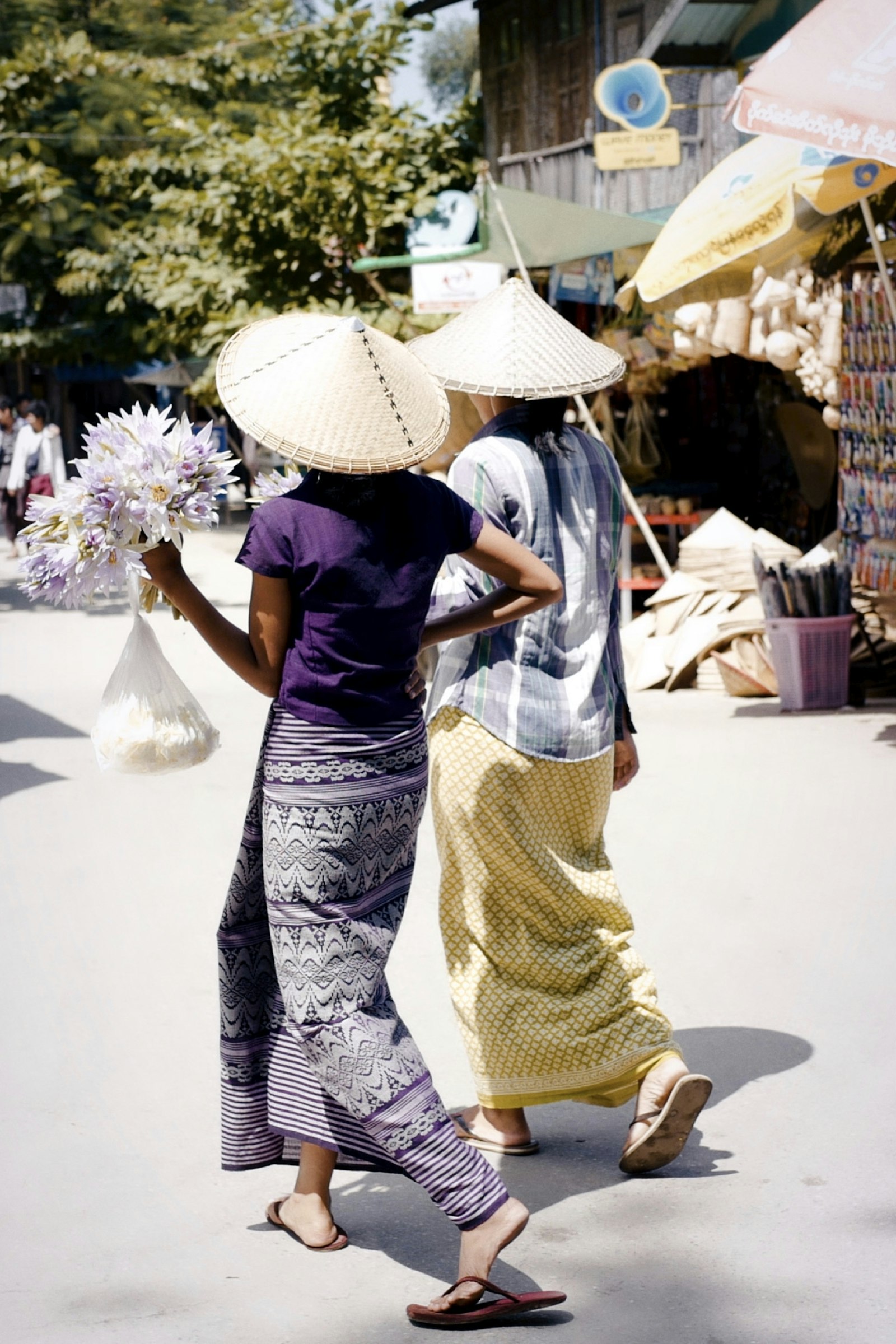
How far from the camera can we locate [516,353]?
11.4 feet

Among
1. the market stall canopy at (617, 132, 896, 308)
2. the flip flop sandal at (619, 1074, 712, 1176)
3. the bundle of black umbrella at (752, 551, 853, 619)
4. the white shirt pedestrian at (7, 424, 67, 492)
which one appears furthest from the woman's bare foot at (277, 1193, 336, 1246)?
the white shirt pedestrian at (7, 424, 67, 492)

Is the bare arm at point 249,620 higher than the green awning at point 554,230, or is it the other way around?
the green awning at point 554,230

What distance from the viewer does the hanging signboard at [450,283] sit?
12797 millimetres

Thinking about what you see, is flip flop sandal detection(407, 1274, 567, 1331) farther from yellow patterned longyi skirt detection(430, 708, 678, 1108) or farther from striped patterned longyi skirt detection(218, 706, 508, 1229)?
yellow patterned longyi skirt detection(430, 708, 678, 1108)

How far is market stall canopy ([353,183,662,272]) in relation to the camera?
11703 millimetres

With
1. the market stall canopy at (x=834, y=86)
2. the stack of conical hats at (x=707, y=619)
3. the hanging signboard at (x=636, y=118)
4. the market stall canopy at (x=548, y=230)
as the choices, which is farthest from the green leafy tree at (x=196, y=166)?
the market stall canopy at (x=834, y=86)

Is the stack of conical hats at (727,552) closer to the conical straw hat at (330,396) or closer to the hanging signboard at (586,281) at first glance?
the hanging signboard at (586,281)

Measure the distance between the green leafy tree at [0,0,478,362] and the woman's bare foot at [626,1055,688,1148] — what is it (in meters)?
11.0

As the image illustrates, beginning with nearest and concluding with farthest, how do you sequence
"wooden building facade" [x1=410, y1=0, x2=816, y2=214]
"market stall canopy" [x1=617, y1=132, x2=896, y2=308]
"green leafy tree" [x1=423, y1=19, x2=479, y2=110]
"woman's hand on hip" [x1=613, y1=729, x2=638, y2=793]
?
"woman's hand on hip" [x1=613, y1=729, x2=638, y2=793] → "market stall canopy" [x1=617, y1=132, x2=896, y2=308] → "wooden building facade" [x1=410, y1=0, x2=816, y2=214] → "green leafy tree" [x1=423, y1=19, x2=479, y2=110]

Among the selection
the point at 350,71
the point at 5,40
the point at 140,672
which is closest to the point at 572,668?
the point at 140,672

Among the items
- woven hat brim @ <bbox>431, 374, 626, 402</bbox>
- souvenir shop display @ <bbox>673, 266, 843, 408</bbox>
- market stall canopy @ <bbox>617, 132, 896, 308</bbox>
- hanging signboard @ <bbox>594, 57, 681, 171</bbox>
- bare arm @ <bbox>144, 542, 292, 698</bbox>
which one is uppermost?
hanging signboard @ <bbox>594, 57, 681, 171</bbox>

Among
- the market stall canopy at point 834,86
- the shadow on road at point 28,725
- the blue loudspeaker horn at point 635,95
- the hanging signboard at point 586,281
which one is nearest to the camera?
the market stall canopy at point 834,86

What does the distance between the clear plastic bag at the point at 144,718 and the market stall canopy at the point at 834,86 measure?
3879 mm

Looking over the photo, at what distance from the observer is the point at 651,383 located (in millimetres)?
12344
